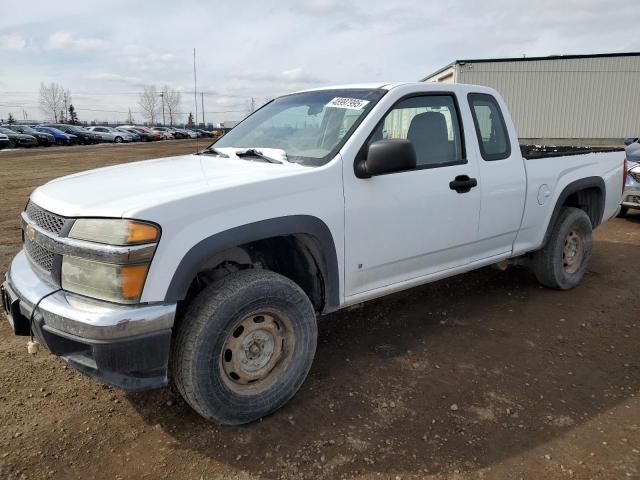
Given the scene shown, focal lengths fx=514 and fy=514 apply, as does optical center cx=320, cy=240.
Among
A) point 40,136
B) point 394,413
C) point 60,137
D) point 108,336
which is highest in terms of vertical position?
point 40,136

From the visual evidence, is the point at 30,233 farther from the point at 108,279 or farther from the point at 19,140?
the point at 19,140

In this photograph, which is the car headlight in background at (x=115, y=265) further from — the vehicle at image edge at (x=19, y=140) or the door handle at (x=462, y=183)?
the vehicle at image edge at (x=19, y=140)

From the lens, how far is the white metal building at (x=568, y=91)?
2348cm

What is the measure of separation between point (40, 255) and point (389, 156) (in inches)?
78.8

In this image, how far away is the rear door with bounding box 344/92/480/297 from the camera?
3156 millimetres

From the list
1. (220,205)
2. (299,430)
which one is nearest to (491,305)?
(299,430)

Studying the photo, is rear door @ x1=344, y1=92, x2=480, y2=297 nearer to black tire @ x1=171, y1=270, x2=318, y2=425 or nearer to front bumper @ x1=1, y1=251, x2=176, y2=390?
black tire @ x1=171, y1=270, x2=318, y2=425

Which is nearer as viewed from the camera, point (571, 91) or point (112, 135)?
point (571, 91)

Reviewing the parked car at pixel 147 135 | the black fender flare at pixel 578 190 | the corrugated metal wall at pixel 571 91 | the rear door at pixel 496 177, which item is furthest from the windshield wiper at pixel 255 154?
the parked car at pixel 147 135

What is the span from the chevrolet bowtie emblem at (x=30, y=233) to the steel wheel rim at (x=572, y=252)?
4.49 meters

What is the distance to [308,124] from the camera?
3.56 meters

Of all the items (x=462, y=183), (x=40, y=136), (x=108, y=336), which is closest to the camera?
(x=108, y=336)

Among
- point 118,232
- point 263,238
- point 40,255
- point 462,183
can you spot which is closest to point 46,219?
point 40,255

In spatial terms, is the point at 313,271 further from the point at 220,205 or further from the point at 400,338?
the point at 400,338
